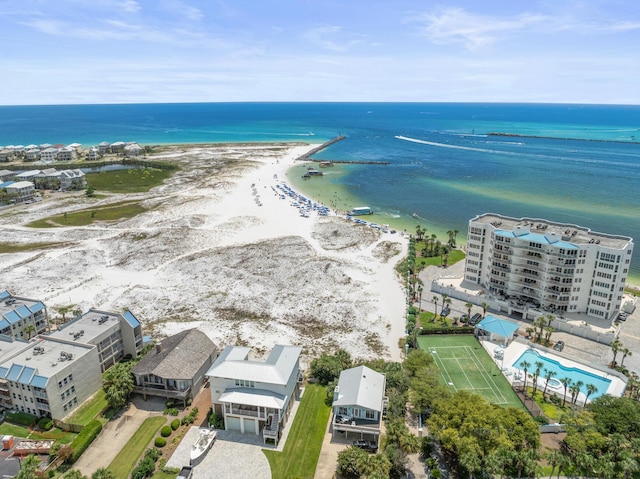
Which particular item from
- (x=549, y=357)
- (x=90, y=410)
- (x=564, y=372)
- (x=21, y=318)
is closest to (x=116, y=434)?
(x=90, y=410)

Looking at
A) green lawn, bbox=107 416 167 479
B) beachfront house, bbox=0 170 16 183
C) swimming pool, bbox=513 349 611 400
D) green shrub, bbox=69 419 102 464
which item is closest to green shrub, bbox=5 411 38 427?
green shrub, bbox=69 419 102 464

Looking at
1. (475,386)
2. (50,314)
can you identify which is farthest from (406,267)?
(50,314)

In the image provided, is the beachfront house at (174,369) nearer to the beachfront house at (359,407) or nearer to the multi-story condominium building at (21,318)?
the beachfront house at (359,407)

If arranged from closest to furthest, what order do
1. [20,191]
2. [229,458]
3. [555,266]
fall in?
[229,458], [555,266], [20,191]

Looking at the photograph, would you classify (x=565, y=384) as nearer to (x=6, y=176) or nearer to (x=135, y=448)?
(x=135, y=448)

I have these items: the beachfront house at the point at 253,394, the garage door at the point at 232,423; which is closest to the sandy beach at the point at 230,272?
the beachfront house at the point at 253,394

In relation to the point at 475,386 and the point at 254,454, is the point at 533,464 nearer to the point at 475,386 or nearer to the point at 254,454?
the point at 475,386
